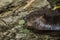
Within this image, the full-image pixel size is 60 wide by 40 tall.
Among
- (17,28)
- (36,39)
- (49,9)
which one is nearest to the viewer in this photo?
(36,39)

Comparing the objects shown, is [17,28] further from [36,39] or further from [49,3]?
[49,3]

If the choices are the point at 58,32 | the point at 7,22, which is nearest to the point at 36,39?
the point at 58,32

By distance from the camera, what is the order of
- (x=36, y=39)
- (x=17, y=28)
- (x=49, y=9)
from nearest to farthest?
(x=36, y=39)
(x=17, y=28)
(x=49, y=9)

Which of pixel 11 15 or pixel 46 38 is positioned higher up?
pixel 11 15

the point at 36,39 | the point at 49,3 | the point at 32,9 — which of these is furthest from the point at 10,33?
the point at 49,3

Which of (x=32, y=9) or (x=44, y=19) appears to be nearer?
(x=44, y=19)

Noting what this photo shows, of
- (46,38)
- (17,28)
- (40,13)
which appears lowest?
(46,38)

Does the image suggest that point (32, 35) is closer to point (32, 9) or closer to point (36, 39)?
point (36, 39)
